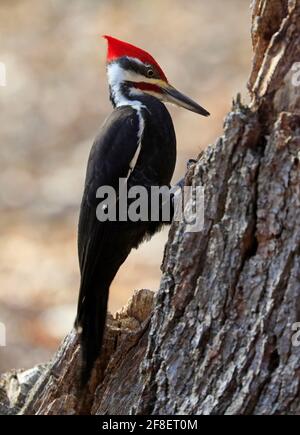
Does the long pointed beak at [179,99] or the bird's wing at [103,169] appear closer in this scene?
the bird's wing at [103,169]

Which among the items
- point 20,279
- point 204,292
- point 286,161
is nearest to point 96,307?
point 204,292

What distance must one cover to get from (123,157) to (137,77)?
509 millimetres

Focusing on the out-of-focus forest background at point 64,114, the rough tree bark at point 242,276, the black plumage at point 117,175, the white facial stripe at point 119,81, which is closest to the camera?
the rough tree bark at point 242,276

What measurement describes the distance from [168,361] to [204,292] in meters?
0.26

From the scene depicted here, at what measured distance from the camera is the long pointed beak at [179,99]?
18.2ft

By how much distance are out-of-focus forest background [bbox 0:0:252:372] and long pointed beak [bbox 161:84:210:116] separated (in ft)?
5.11

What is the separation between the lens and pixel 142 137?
17.5ft

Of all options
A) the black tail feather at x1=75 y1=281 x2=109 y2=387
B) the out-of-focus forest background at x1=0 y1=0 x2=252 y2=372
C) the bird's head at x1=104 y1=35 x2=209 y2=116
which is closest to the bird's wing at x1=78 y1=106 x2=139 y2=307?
the black tail feather at x1=75 y1=281 x2=109 y2=387

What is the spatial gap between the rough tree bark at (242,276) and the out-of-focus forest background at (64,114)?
119 inches

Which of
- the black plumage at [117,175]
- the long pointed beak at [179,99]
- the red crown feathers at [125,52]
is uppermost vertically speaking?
the red crown feathers at [125,52]

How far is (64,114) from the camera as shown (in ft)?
29.8

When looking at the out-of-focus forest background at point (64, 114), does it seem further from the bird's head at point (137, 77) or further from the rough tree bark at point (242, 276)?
the rough tree bark at point (242, 276)

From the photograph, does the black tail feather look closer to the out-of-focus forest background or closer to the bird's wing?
the bird's wing

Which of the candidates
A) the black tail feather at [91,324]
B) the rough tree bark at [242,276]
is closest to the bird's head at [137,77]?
the black tail feather at [91,324]
